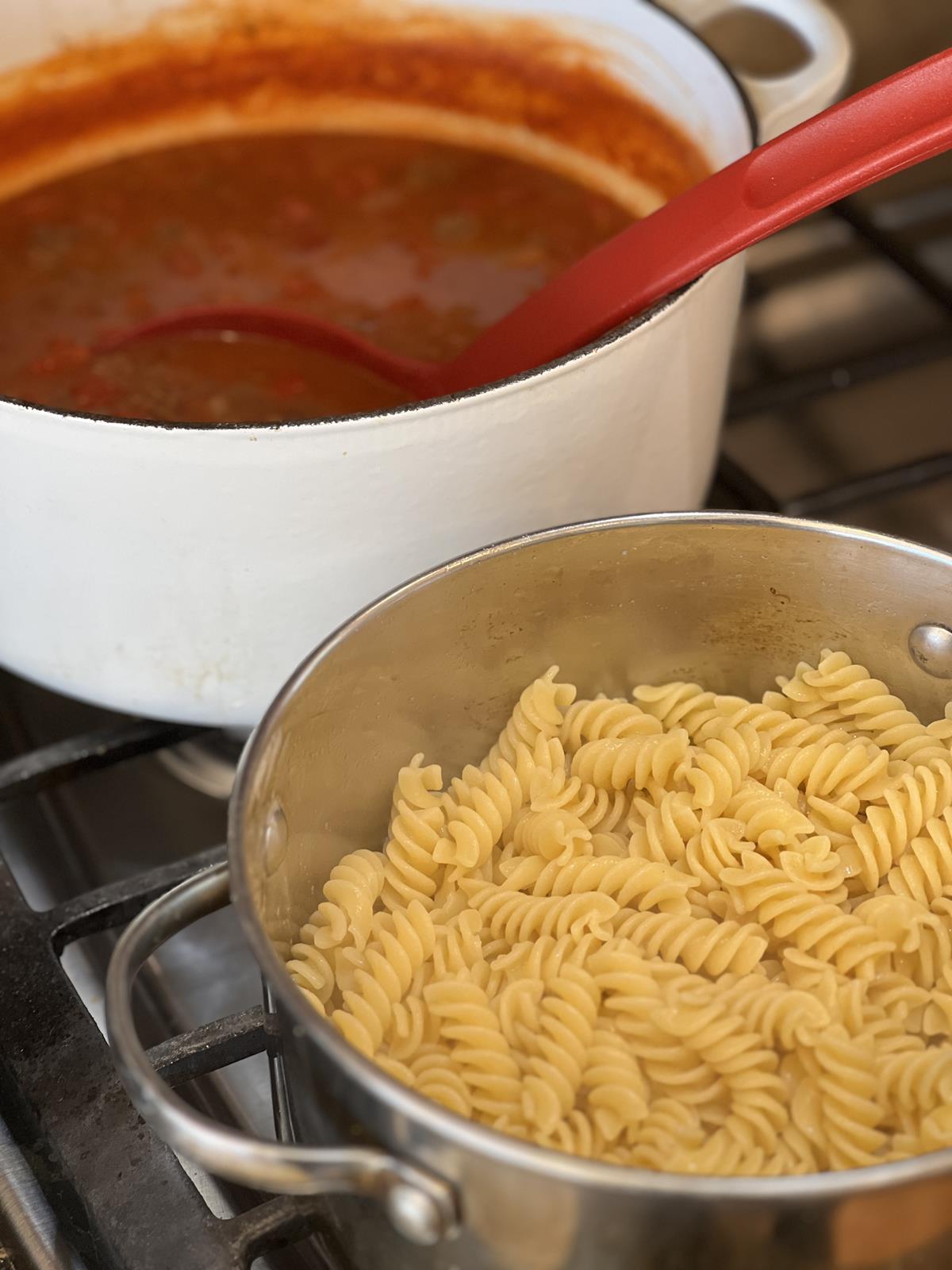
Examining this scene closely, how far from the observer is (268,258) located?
128 centimetres

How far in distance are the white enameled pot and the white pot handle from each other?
36 millimetres

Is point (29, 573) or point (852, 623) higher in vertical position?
point (29, 573)

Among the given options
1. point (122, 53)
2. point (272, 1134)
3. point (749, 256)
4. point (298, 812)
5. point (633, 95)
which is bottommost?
point (272, 1134)

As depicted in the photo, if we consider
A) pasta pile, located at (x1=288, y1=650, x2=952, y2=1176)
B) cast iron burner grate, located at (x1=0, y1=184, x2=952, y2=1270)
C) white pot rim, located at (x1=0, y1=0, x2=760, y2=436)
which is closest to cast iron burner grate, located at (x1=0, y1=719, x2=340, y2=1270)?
cast iron burner grate, located at (x1=0, y1=184, x2=952, y2=1270)

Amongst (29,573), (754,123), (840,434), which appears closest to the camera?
(29,573)

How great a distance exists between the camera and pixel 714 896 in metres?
0.83

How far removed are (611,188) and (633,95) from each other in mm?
96

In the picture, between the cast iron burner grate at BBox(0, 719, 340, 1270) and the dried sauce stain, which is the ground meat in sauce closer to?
the dried sauce stain

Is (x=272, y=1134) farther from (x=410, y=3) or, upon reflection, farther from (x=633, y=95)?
(x=410, y=3)

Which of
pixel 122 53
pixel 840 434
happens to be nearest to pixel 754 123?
pixel 840 434

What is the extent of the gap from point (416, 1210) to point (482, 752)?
378mm

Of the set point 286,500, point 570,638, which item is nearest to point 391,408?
point 286,500

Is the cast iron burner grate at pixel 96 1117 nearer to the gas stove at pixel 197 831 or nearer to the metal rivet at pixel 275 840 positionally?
the gas stove at pixel 197 831

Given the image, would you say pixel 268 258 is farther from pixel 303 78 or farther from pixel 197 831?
pixel 197 831
